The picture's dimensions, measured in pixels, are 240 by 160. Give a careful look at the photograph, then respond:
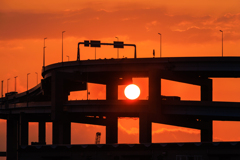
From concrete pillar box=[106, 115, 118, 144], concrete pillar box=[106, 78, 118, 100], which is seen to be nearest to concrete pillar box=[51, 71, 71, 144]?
concrete pillar box=[106, 115, 118, 144]

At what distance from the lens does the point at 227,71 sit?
11094 cm

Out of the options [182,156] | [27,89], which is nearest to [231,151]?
[182,156]

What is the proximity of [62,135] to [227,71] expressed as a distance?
137 ft

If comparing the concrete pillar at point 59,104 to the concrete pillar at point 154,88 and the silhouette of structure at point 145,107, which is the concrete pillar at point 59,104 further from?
the concrete pillar at point 154,88

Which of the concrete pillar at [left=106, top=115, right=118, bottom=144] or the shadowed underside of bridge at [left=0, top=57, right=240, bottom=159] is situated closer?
the shadowed underside of bridge at [left=0, top=57, right=240, bottom=159]

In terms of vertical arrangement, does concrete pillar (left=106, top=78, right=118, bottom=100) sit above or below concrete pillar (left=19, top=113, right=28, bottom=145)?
above

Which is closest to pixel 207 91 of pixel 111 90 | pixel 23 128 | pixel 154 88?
pixel 111 90

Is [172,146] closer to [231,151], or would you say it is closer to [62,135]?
[231,151]

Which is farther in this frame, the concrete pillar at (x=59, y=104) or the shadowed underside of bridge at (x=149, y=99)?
the concrete pillar at (x=59, y=104)

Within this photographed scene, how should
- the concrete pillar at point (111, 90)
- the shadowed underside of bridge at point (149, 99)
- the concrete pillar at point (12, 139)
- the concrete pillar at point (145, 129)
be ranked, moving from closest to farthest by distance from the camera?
the shadowed underside of bridge at point (149, 99) → the concrete pillar at point (145, 129) → the concrete pillar at point (111, 90) → the concrete pillar at point (12, 139)

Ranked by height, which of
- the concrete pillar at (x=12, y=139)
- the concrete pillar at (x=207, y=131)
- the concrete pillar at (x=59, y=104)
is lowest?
the concrete pillar at (x=12, y=139)

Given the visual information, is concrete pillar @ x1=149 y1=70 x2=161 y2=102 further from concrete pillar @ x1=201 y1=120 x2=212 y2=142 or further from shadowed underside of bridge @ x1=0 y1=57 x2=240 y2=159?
concrete pillar @ x1=201 y1=120 x2=212 y2=142

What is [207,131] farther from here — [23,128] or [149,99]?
[23,128]

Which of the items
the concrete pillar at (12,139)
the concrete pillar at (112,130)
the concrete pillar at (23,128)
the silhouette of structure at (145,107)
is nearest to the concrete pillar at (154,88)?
the silhouette of structure at (145,107)
